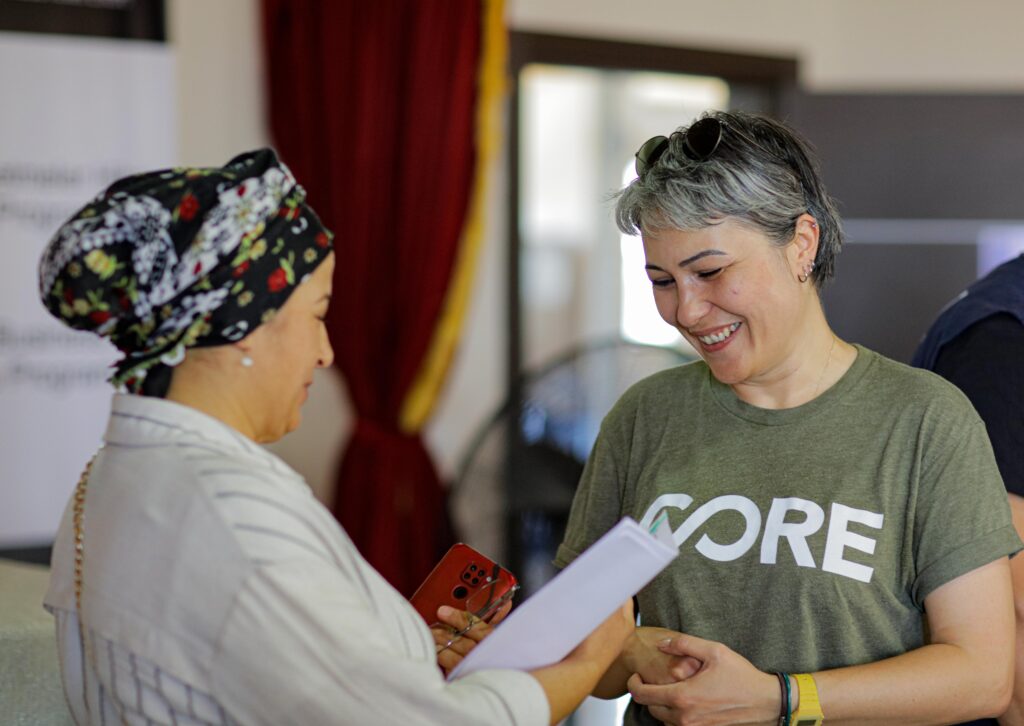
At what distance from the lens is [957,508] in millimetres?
1333

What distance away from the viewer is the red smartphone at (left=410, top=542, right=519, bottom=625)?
139 centimetres

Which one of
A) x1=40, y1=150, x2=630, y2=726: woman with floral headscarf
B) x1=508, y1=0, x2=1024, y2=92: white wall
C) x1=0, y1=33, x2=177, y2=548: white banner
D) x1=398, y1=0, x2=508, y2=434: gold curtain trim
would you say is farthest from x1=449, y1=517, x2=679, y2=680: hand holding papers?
x1=508, y1=0, x2=1024, y2=92: white wall

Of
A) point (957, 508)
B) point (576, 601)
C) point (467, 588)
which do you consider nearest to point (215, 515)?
point (576, 601)

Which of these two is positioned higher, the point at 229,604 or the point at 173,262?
the point at 173,262

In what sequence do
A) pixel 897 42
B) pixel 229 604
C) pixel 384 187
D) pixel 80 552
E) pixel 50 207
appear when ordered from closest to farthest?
pixel 229 604
pixel 80 552
pixel 50 207
pixel 384 187
pixel 897 42

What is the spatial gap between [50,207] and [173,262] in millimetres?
2316

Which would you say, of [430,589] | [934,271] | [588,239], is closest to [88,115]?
[430,589]

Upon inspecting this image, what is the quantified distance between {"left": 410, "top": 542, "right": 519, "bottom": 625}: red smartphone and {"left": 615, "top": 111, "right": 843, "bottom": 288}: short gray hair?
0.48m

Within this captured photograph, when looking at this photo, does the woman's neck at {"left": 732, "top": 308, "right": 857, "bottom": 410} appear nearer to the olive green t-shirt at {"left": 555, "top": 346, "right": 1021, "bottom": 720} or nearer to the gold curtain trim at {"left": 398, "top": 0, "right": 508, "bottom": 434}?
the olive green t-shirt at {"left": 555, "top": 346, "right": 1021, "bottom": 720}

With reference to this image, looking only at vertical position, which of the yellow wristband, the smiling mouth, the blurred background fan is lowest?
the blurred background fan

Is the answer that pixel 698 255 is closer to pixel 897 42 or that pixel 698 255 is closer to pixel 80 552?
pixel 80 552

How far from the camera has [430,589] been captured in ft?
4.63

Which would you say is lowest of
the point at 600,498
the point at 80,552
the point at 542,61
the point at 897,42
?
the point at 600,498

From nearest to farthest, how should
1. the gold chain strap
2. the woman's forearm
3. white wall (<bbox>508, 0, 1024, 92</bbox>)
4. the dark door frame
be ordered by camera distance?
the gold chain strap
the woman's forearm
the dark door frame
white wall (<bbox>508, 0, 1024, 92</bbox>)
